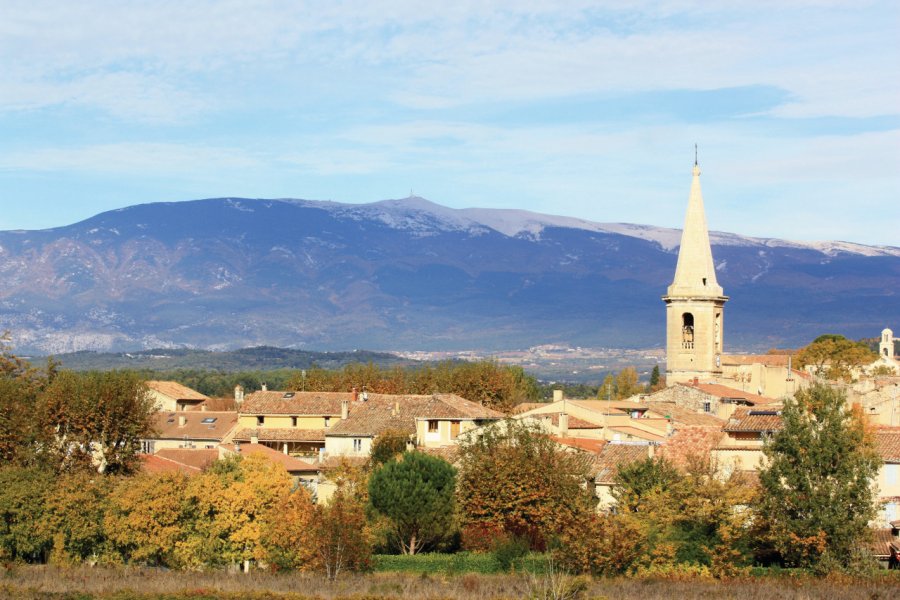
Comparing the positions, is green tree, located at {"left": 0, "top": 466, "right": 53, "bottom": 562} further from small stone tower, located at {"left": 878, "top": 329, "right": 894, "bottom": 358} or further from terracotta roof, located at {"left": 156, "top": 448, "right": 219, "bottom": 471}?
small stone tower, located at {"left": 878, "top": 329, "right": 894, "bottom": 358}

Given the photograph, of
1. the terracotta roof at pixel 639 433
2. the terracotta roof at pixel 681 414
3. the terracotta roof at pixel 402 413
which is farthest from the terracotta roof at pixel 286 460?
the terracotta roof at pixel 681 414

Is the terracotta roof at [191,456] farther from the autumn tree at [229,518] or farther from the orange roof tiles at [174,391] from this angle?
the orange roof tiles at [174,391]

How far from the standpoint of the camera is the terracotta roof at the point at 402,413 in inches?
3000

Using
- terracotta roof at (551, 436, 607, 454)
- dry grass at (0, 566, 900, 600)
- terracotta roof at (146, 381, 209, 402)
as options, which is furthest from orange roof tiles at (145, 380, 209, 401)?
dry grass at (0, 566, 900, 600)

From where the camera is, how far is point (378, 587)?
48281 millimetres

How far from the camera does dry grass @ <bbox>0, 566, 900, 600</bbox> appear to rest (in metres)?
45.7

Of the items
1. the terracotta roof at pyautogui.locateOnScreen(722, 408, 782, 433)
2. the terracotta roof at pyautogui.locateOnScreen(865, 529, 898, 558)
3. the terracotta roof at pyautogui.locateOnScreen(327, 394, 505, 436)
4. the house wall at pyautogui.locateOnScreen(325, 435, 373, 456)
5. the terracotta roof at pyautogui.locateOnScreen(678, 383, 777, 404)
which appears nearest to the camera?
A: the terracotta roof at pyautogui.locateOnScreen(865, 529, 898, 558)

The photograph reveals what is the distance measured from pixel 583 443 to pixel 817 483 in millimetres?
19333

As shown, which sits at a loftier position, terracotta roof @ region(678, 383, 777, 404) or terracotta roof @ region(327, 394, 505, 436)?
terracotta roof @ region(678, 383, 777, 404)

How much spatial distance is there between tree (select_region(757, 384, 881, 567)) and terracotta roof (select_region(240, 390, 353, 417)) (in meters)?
39.0

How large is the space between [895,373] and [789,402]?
6498 cm

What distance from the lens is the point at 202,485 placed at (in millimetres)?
55125

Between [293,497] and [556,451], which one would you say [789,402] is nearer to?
[556,451]

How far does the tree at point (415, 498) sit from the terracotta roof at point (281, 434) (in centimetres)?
2485
